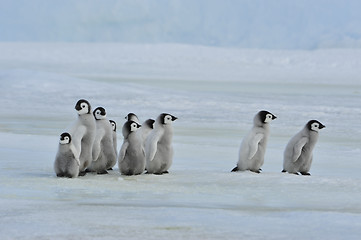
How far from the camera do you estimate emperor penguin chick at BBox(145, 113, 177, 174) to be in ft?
16.8

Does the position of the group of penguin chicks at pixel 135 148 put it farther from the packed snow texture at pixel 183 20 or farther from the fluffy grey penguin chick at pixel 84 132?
the packed snow texture at pixel 183 20

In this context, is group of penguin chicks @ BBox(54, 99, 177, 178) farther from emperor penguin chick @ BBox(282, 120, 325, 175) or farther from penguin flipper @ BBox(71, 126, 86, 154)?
emperor penguin chick @ BBox(282, 120, 325, 175)

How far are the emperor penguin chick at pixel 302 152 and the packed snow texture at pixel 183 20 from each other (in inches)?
1014

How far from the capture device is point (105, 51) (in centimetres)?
3272

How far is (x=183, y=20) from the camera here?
31.7 metres

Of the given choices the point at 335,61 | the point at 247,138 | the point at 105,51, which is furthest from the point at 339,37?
the point at 247,138

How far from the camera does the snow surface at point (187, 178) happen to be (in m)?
3.26

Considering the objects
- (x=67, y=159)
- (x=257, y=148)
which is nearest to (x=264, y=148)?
(x=257, y=148)

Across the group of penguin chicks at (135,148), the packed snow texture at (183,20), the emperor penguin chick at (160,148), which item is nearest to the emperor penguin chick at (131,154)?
the group of penguin chicks at (135,148)

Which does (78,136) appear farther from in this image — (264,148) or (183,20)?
(183,20)

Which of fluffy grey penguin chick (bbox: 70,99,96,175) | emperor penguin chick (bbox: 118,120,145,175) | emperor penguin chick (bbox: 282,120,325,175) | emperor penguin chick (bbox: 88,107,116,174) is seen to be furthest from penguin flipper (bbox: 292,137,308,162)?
fluffy grey penguin chick (bbox: 70,99,96,175)

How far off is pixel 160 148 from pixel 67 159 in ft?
2.38

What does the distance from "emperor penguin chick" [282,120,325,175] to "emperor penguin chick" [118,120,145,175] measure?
1.05 metres

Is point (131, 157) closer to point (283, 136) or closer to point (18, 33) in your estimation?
point (283, 136)
